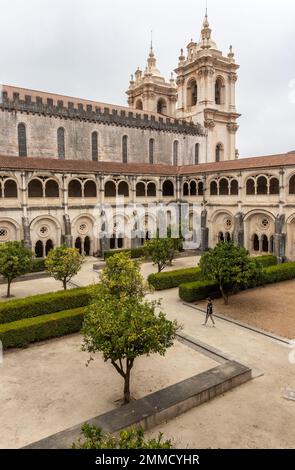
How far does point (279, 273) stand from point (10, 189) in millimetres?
25272

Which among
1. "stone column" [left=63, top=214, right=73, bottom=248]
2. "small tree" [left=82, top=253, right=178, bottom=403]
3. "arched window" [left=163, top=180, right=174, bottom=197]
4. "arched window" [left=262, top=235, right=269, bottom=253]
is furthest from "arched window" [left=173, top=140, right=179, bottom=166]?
"small tree" [left=82, top=253, right=178, bottom=403]

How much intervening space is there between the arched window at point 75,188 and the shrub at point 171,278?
615 inches

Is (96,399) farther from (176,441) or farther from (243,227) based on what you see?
(243,227)

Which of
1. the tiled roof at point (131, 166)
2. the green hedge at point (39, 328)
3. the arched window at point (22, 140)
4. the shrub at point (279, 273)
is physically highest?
the arched window at point (22, 140)

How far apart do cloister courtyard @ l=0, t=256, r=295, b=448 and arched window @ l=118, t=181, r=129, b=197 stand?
21.7m

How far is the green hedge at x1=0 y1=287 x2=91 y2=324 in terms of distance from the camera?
723 inches

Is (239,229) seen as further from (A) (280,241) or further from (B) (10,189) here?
(B) (10,189)

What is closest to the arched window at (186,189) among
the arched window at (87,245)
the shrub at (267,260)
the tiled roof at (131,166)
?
the tiled roof at (131,166)

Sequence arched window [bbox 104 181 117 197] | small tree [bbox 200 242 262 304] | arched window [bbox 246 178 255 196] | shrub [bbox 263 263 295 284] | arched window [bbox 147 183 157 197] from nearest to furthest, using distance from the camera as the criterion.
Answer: small tree [bbox 200 242 262 304], shrub [bbox 263 263 295 284], arched window [bbox 246 178 255 196], arched window [bbox 104 181 117 197], arched window [bbox 147 183 157 197]

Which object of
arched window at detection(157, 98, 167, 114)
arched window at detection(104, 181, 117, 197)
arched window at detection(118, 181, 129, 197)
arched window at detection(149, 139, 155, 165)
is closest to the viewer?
arched window at detection(104, 181, 117, 197)

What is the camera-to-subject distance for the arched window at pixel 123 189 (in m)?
38.9

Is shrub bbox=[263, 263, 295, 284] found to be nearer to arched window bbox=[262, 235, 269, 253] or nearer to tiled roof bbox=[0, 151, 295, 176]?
arched window bbox=[262, 235, 269, 253]

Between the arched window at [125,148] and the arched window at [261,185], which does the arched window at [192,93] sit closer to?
the arched window at [125,148]

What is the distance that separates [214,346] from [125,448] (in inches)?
405
